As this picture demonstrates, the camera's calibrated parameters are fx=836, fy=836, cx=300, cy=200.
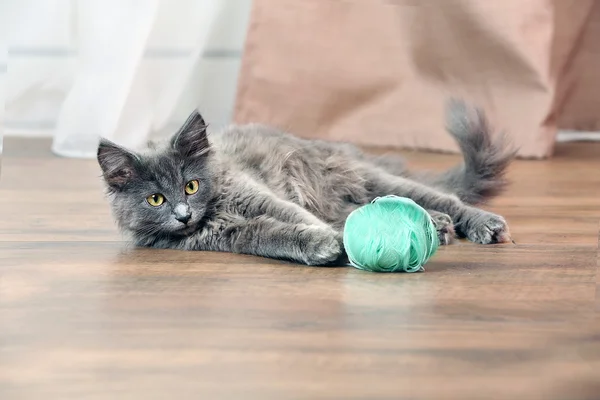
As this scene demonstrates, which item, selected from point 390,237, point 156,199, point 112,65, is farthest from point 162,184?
point 112,65

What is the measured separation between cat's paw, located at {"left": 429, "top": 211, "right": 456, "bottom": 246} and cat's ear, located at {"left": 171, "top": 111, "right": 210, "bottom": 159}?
1.83 feet

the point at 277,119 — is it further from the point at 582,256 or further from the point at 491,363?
the point at 491,363

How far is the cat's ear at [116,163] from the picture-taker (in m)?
1.77

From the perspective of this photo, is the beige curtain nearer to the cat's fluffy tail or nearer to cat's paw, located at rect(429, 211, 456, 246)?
the cat's fluffy tail

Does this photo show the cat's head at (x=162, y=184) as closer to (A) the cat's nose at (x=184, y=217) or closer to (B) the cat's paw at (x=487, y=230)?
(A) the cat's nose at (x=184, y=217)

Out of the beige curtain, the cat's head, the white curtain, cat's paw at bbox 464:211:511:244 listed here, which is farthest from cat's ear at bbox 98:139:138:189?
the beige curtain

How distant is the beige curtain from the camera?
3078mm

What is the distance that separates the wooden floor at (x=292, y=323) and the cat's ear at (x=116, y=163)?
16 cm

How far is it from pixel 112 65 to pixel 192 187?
1327 mm

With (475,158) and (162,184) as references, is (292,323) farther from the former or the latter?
(475,158)

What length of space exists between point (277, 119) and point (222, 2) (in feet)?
1.68

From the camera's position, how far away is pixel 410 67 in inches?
128

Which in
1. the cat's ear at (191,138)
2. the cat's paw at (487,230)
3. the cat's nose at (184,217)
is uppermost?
the cat's ear at (191,138)

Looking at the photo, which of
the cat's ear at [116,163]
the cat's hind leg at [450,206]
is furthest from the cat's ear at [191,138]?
the cat's hind leg at [450,206]
